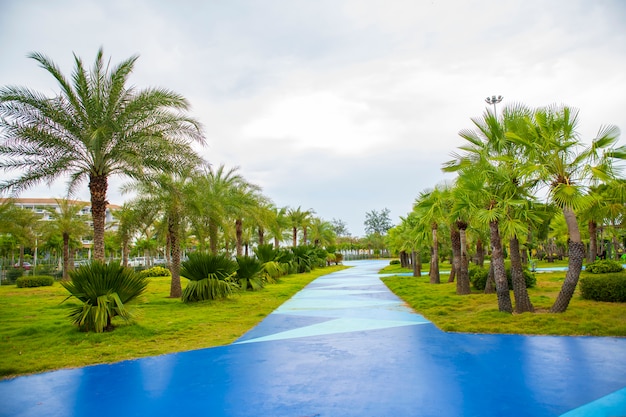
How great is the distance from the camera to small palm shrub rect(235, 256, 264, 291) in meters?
19.1

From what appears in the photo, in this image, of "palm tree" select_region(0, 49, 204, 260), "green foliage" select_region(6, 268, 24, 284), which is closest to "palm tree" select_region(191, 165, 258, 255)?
"palm tree" select_region(0, 49, 204, 260)

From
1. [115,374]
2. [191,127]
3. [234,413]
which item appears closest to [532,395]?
[234,413]

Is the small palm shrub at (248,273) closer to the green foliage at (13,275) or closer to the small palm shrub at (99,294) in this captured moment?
the small palm shrub at (99,294)

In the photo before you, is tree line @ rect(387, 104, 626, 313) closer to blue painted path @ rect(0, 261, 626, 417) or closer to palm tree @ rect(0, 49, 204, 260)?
blue painted path @ rect(0, 261, 626, 417)

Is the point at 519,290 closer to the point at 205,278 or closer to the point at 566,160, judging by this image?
the point at 566,160

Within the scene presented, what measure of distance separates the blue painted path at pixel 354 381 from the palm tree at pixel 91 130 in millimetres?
7218

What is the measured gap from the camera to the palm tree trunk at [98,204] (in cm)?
1268

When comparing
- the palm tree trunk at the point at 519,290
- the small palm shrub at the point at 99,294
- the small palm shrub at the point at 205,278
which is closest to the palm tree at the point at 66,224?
the small palm shrub at the point at 205,278

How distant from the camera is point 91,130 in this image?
40.8ft

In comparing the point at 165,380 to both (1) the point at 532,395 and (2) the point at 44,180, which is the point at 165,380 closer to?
(1) the point at 532,395

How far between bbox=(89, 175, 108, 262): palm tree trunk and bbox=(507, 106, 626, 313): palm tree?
446 inches

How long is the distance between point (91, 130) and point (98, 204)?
7.14ft

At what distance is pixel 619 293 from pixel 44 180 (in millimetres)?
16989

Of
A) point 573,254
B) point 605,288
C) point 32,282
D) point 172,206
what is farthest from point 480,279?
point 32,282
